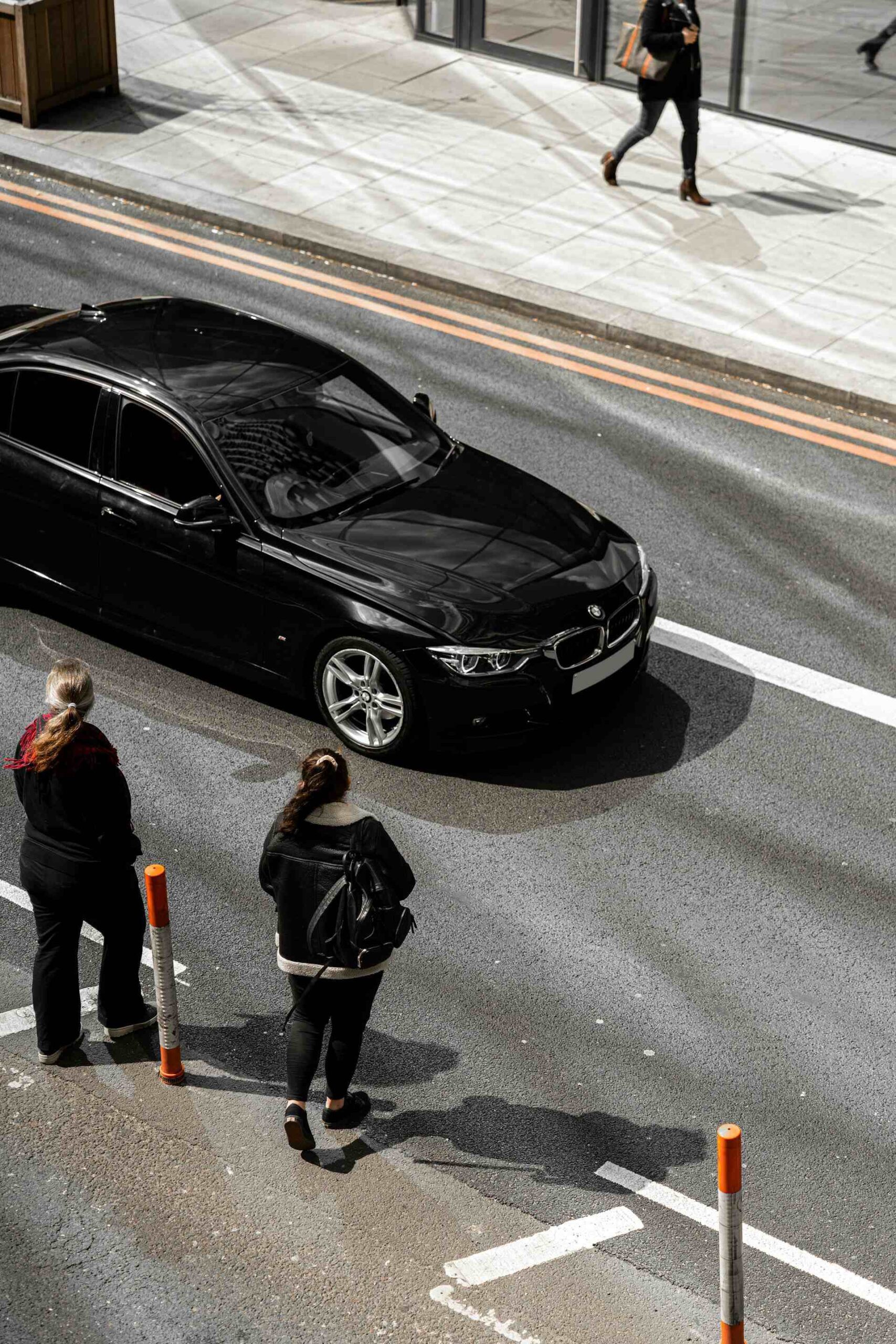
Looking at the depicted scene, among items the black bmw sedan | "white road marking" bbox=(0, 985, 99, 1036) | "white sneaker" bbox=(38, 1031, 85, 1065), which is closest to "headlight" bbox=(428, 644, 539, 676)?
the black bmw sedan

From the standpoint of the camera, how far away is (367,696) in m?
9.30

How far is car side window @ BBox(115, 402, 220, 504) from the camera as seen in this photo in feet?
31.8

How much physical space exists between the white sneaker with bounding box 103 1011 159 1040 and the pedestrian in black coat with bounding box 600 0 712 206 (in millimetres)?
10527

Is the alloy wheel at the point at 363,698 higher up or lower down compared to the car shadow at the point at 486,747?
higher up

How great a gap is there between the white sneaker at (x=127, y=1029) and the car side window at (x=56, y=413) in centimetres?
362

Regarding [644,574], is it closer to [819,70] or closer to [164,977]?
[164,977]

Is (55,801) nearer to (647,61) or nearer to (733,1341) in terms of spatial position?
(733,1341)

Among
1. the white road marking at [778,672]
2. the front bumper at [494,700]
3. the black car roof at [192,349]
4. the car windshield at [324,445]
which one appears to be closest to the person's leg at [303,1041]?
the front bumper at [494,700]

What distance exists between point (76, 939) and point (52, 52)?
12.7 m

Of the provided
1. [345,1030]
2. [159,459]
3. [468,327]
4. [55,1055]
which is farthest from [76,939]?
[468,327]

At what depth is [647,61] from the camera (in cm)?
1562

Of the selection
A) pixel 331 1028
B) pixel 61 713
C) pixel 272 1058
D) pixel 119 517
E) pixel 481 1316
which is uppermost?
pixel 61 713

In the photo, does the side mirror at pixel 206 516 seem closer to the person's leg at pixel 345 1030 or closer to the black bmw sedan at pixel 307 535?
the black bmw sedan at pixel 307 535

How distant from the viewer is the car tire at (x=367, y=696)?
29.9ft
